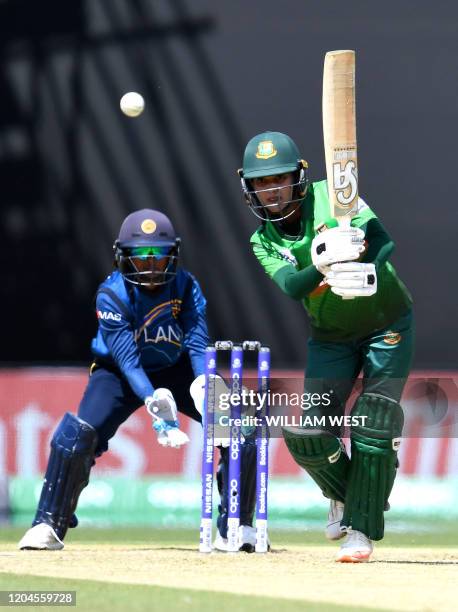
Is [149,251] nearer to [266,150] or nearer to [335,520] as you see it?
[266,150]

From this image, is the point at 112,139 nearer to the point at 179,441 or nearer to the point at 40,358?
the point at 40,358

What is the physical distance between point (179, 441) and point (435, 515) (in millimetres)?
2781

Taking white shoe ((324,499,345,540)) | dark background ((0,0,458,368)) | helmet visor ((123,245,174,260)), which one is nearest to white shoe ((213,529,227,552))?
white shoe ((324,499,345,540))

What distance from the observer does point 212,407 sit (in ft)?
20.9

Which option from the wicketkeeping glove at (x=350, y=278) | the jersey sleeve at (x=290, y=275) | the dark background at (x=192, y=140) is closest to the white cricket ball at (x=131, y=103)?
the dark background at (x=192, y=140)

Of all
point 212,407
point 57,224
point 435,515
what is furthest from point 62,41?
point 212,407

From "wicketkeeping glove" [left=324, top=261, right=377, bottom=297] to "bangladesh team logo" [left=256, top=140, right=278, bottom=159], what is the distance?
692 millimetres

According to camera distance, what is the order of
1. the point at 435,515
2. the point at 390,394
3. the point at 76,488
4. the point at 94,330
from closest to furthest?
the point at 390,394 < the point at 76,488 < the point at 435,515 < the point at 94,330

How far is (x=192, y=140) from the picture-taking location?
1108 cm

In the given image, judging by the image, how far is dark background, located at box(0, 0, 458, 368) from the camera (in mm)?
11031

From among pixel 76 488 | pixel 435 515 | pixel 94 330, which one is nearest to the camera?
pixel 76 488

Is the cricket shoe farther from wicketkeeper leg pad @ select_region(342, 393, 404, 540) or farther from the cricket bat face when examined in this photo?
the cricket bat face

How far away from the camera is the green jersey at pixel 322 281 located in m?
5.96

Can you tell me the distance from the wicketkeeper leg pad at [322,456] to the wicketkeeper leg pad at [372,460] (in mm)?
103
